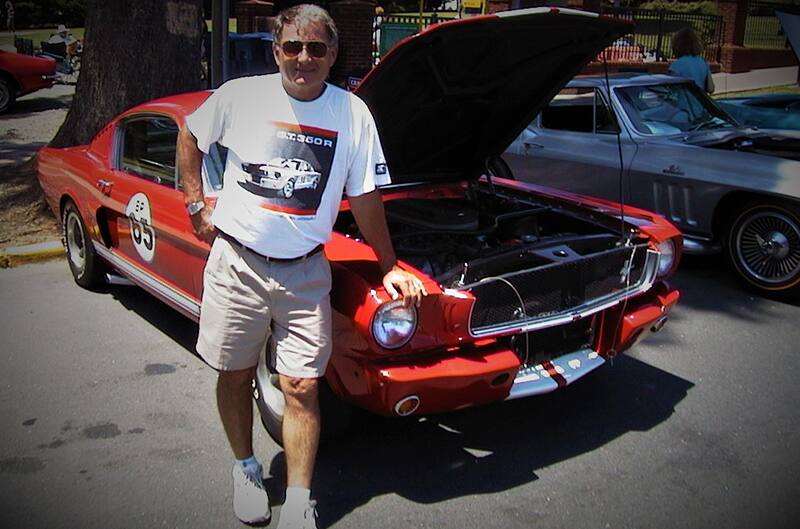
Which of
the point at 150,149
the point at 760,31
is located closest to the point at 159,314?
the point at 150,149

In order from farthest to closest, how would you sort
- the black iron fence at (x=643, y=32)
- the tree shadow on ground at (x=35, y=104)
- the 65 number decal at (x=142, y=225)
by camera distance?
the black iron fence at (x=643, y=32)
the tree shadow on ground at (x=35, y=104)
the 65 number decal at (x=142, y=225)

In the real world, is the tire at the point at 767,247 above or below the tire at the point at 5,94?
below

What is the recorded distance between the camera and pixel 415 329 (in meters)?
3.04

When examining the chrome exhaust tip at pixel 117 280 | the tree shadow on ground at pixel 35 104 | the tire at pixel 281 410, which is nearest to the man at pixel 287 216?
the tire at pixel 281 410

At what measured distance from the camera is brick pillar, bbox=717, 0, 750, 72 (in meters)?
21.1

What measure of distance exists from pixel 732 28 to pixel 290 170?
71.7ft

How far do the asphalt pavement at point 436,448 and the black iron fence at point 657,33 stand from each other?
49.8ft

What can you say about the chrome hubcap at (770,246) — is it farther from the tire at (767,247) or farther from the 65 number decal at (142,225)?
the 65 number decal at (142,225)

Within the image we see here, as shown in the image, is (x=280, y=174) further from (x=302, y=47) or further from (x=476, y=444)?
(x=476, y=444)

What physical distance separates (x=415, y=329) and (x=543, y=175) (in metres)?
4.69

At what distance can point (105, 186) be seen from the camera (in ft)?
15.9

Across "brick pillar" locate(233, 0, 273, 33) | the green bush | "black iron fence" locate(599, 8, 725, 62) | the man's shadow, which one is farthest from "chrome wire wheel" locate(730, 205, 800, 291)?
the green bush

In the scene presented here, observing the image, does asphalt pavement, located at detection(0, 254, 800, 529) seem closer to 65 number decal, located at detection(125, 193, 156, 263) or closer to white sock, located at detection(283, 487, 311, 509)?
white sock, located at detection(283, 487, 311, 509)

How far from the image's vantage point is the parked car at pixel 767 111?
8.45m
